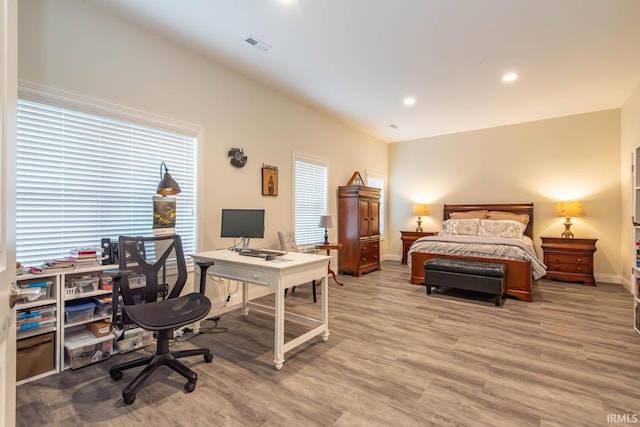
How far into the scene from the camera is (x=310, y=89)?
4402 millimetres

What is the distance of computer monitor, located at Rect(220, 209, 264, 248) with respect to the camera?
333 centimetres

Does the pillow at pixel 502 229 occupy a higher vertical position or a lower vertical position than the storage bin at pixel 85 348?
higher

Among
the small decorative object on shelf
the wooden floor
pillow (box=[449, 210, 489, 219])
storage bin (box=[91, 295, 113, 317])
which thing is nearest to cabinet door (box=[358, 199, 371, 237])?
the small decorative object on shelf

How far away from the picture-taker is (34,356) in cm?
218

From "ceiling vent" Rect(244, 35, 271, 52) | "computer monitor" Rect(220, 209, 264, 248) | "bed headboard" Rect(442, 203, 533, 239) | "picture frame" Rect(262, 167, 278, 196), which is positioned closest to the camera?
"ceiling vent" Rect(244, 35, 271, 52)

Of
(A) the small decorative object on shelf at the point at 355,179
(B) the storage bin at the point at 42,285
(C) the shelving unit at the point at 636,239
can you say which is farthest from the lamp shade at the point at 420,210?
(B) the storage bin at the point at 42,285

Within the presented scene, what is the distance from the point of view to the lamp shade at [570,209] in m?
5.20

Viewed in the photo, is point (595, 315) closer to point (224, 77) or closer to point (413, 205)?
point (413, 205)

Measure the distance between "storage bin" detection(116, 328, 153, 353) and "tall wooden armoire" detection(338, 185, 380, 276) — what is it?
363cm

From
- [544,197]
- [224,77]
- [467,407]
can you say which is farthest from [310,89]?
[544,197]

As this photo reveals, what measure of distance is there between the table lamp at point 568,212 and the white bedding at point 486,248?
1.22 meters

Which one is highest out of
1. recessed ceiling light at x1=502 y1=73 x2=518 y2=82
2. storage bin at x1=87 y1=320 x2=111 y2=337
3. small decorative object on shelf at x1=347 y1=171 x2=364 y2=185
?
recessed ceiling light at x1=502 y1=73 x2=518 y2=82

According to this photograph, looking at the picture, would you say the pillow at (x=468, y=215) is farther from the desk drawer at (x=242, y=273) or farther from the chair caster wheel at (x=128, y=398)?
the chair caster wheel at (x=128, y=398)

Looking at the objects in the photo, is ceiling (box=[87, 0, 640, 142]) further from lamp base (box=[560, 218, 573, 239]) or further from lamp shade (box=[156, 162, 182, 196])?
lamp base (box=[560, 218, 573, 239])
